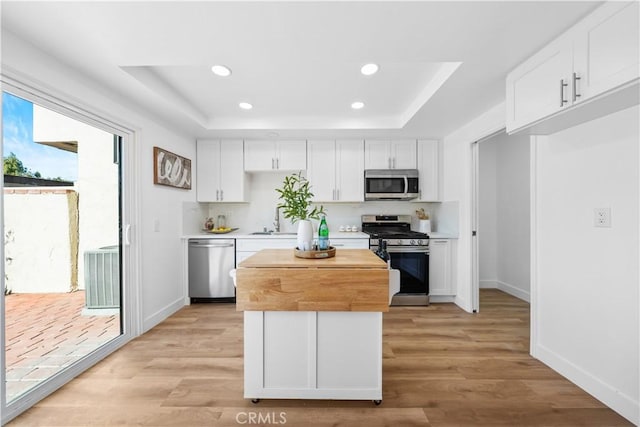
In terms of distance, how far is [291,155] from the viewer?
13.0 ft

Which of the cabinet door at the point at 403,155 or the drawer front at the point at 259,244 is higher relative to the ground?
the cabinet door at the point at 403,155

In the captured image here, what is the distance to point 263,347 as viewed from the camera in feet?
5.67

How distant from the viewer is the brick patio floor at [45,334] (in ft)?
5.83

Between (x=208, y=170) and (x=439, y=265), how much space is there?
11.2 feet

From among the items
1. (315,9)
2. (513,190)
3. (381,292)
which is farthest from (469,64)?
(513,190)

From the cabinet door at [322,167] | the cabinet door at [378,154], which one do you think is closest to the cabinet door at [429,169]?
the cabinet door at [378,154]

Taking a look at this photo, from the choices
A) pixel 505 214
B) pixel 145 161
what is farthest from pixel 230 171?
pixel 505 214

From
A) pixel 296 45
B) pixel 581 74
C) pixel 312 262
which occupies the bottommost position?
pixel 312 262

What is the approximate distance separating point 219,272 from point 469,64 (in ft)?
11.2

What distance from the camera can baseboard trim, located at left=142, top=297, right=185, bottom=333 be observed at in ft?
9.40

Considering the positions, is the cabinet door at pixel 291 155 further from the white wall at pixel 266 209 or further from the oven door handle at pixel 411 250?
the oven door handle at pixel 411 250

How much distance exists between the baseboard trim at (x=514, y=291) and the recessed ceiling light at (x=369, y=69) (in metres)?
3.50

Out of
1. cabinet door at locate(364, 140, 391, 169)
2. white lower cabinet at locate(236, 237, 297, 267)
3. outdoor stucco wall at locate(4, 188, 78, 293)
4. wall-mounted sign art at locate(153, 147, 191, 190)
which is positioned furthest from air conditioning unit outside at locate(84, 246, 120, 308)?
cabinet door at locate(364, 140, 391, 169)

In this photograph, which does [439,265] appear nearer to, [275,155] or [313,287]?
[313,287]
